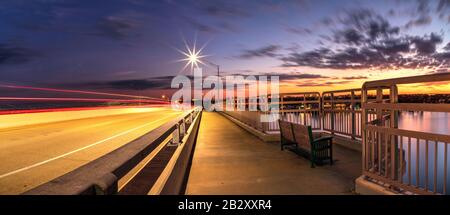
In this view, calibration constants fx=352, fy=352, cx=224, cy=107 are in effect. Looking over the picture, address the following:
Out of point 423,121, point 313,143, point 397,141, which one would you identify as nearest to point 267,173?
point 313,143

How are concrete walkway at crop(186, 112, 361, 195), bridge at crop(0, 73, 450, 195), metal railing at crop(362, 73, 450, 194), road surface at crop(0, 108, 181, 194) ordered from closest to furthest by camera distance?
bridge at crop(0, 73, 450, 195) < metal railing at crop(362, 73, 450, 194) < concrete walkway at crop(186, 112, 361, 195) < road surface at crop(0, 108, 181, 194)

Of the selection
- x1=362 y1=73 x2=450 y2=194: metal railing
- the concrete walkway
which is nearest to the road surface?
the concrete walkway

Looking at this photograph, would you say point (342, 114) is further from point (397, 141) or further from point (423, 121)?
point (423, 121)

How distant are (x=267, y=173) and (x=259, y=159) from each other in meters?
1.68

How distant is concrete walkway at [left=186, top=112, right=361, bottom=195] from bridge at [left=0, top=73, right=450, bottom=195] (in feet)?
0.06

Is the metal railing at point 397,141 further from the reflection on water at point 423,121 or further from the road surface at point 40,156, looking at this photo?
the road surface at point 40,156

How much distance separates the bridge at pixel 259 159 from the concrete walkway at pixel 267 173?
0.06 feet

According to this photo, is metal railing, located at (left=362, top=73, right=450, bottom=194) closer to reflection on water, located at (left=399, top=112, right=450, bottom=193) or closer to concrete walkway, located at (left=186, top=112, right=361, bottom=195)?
reflection on water, located at (left=399, top=112, right=450, bottom=193)

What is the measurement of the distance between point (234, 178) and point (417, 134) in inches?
138

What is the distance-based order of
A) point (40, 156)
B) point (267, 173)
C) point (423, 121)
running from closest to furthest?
point (267, 173) < point (40, 156) < point (423, 121)

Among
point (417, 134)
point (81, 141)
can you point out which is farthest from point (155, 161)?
point (81, 141)

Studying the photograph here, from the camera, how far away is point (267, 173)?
7.39 meters

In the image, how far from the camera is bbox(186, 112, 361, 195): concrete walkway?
6188 mm
